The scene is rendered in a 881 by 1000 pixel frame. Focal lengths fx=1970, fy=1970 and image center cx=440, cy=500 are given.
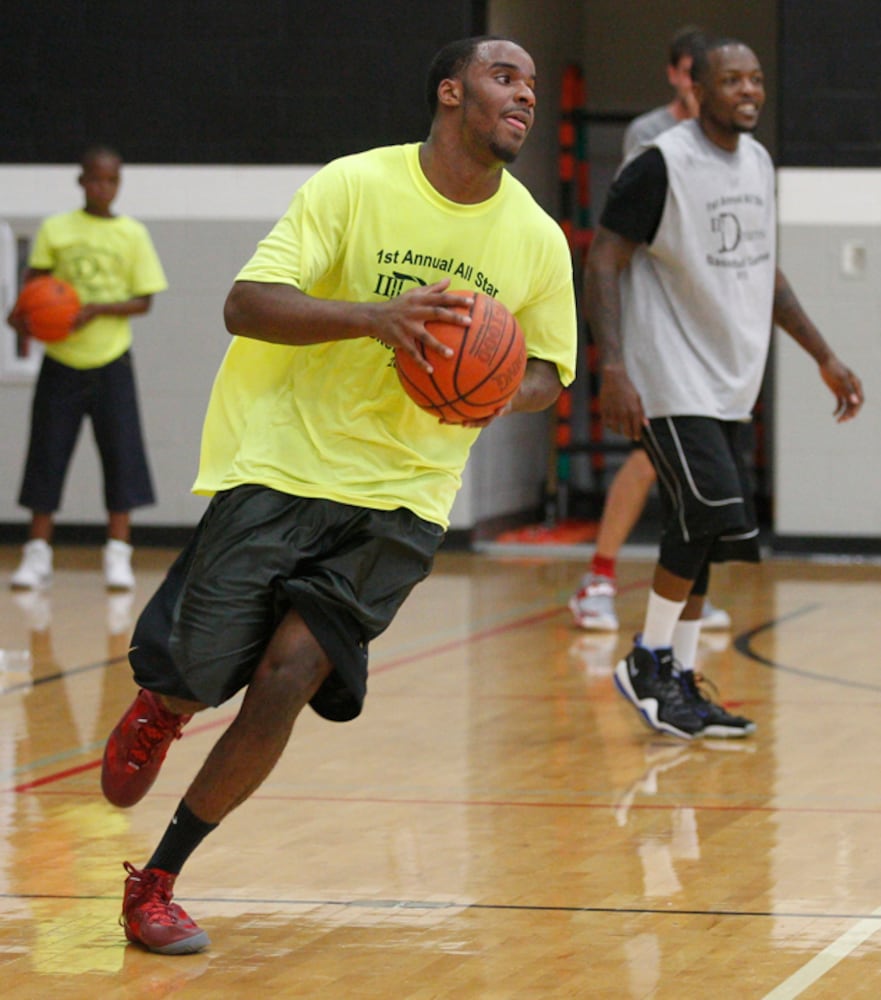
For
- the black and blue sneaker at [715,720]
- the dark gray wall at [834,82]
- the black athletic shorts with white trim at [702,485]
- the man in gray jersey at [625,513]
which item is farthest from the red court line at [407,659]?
the dark gray wall at [834,82]

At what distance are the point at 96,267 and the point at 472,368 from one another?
5.61m

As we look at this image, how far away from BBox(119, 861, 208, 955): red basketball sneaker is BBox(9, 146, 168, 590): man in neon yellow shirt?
5.24 meters

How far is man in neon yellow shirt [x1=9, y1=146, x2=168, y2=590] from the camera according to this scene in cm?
872

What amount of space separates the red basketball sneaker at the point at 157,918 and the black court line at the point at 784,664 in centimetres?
333

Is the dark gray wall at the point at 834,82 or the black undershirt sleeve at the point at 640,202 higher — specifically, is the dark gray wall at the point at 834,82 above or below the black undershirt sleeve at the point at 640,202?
above

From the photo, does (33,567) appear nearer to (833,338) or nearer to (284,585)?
(833,338)

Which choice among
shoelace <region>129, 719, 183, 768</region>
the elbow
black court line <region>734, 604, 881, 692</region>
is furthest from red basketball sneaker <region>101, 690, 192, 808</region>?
black court line <region>734, 604, 881, 692</region>

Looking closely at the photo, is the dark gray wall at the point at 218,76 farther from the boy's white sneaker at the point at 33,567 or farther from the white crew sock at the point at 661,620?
the white crew sock at the point at 661,620

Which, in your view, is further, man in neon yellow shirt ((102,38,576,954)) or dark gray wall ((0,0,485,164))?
dark gray wall ((0,0,485,164))

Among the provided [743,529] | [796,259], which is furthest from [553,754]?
[796,259]

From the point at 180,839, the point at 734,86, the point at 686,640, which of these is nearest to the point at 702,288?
the point at 734,86

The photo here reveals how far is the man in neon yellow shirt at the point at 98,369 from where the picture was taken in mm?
8719

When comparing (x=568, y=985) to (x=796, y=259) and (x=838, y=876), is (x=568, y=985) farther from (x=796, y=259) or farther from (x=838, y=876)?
(x=796, y=259)

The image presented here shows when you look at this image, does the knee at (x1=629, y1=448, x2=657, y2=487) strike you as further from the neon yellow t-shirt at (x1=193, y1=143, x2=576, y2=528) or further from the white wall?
the neon yellow t-shirt at (x1=193, y1=143, x2=576, y2=528)
